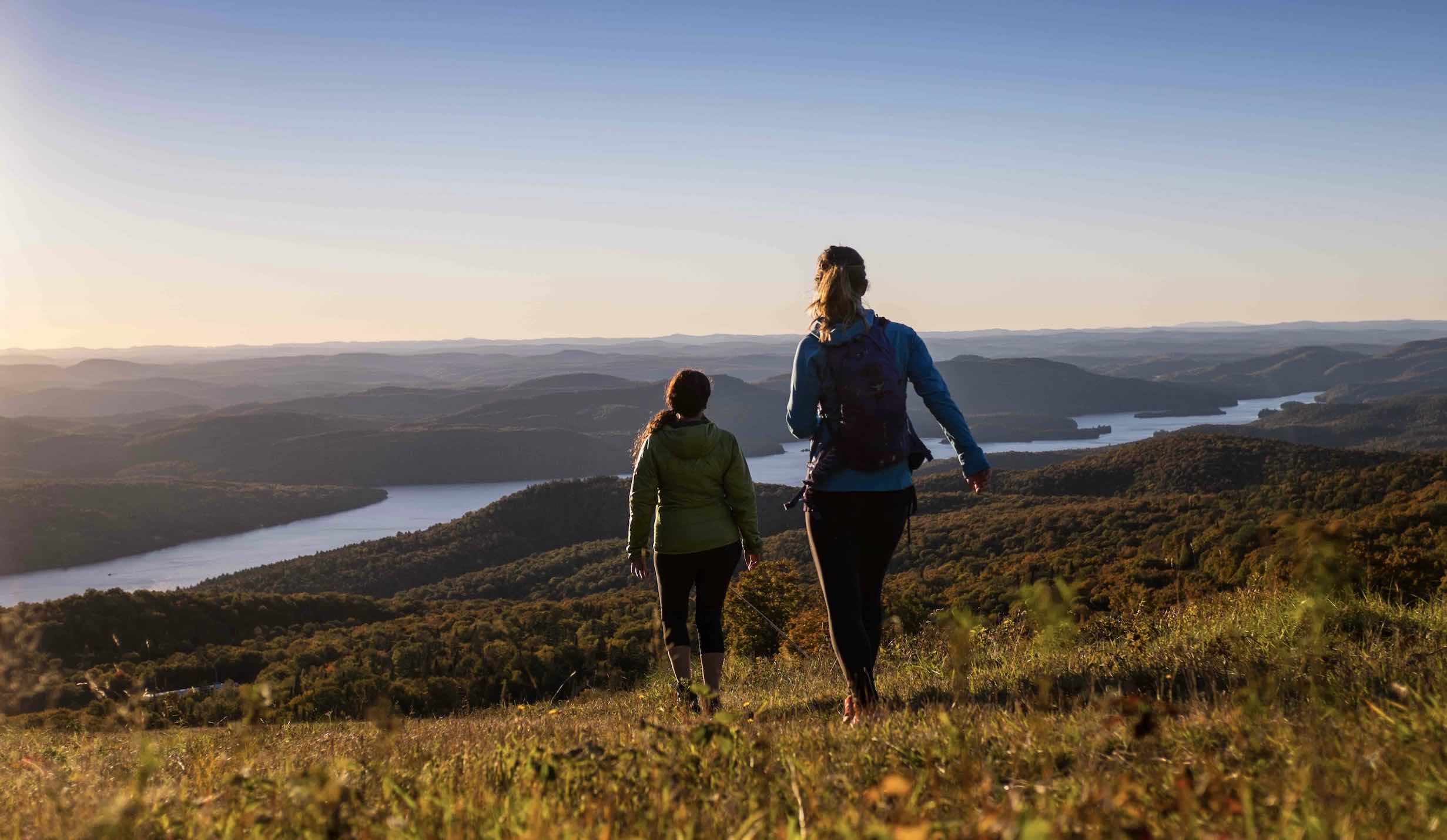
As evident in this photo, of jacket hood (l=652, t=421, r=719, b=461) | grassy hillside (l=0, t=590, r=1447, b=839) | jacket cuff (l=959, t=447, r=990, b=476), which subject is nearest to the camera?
grassy hillside (l=0, t=590, r=1447, b=839)

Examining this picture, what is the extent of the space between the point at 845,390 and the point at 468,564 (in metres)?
76.3

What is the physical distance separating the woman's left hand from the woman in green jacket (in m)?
0.14

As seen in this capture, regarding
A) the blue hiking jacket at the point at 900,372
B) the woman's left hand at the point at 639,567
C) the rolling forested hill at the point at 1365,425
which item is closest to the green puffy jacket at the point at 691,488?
the woman's left hand at the point at 639,567

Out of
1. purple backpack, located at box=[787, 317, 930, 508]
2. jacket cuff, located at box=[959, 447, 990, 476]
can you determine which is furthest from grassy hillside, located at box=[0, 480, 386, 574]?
jacket cuff, located at box=[959, 447, 990, 476]

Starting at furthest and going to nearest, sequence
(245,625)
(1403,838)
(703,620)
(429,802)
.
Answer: (245,625)
(703,620)
(429,802)
(1403,838)

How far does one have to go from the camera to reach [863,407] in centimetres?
363

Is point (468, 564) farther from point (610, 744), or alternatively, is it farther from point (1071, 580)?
point (610, 744)

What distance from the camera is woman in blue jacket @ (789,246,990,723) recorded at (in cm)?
366

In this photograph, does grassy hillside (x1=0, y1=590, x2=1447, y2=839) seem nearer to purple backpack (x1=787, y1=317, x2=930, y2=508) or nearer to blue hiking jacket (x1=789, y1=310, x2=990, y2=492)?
blue hiking jacket (x1=789, y1=310, x2=990, y2=492)

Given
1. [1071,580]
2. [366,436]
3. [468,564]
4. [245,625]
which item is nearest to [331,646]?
[245,625]

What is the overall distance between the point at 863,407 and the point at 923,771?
5.07 feet

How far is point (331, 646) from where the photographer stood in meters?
29.6

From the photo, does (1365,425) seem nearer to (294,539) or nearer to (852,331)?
(294,539)

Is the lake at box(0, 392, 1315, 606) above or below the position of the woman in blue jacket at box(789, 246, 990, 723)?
below
